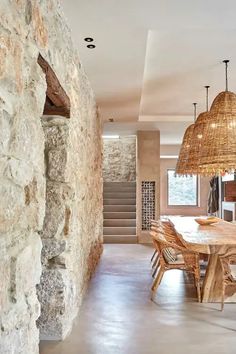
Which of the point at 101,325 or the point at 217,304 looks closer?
the point at 101,325

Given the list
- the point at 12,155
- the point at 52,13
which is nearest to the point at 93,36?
the point at 52,13

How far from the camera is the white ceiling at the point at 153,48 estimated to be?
8.83 feet

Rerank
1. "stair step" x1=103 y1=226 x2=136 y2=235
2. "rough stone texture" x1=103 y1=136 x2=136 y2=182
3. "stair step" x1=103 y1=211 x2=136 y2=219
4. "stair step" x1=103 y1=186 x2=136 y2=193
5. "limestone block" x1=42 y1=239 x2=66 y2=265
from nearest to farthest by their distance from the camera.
Answer: 1. "limestone block" x1=42 y1=239 x2=66 y2=265
2. "stair step" x1=103 y1=226 x2=136 y2=235
3. "stair step" x1=103 y1=211 x2=136 y2=219
4. "stair step" x1=103 y1=186 x2=136 y2=193
5. "rough stone texture" x1=103 y1=136 x2=136 y2=182

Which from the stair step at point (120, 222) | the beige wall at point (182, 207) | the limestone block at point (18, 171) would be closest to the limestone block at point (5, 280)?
the limestone block at point (18, 171)

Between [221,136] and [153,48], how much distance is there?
123 cm

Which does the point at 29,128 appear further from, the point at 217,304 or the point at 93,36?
the point at 217,304

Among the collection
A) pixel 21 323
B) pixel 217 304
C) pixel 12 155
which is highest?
pixel 12 155

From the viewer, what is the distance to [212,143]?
4062 millimetres

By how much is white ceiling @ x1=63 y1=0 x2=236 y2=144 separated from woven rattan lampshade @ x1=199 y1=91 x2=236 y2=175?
53cm

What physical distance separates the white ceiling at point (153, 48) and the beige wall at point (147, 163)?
85.0 inches

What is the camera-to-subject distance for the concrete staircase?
26.9 feet

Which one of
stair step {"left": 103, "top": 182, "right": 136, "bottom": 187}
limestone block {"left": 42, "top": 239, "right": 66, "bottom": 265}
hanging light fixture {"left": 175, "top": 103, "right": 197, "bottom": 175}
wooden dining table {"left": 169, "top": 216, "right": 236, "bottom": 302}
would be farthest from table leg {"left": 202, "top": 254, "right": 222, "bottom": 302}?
stair step {"left": 103, "top": 182, "right": 136, "bottom": 187}

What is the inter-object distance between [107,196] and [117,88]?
199 inches

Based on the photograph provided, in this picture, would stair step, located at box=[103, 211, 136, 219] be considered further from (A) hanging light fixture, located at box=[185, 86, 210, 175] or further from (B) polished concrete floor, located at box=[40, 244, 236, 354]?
(A) hanging light fixture, located at box=[185, 86, 210, 175]
